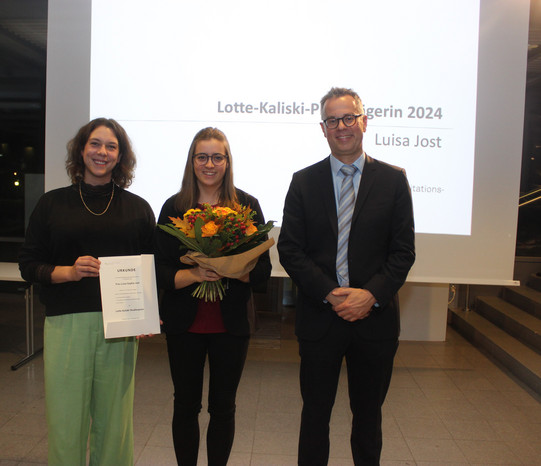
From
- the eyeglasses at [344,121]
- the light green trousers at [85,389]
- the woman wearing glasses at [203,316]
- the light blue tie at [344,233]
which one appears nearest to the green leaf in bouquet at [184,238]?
the woman wearing glasses at [203,316]

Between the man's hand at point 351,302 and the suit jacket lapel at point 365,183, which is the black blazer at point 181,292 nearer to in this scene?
the man's hand at point 351,302

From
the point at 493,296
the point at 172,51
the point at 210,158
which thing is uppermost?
the point at 172,51

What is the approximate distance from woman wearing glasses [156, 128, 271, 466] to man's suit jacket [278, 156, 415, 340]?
184mm

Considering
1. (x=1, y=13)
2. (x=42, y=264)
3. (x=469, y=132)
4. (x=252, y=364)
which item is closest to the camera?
(x=42, y=264)

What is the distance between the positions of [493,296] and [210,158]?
5231 millimetres

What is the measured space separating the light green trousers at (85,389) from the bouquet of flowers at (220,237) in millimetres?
485

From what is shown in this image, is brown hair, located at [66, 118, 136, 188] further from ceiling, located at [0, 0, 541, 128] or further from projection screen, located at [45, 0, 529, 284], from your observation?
ceiling, located at [0, 0, 541, 128]

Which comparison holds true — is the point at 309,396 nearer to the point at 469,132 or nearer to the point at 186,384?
the point at 186,384

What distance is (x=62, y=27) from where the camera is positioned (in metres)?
3.11

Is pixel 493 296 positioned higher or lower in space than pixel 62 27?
lower

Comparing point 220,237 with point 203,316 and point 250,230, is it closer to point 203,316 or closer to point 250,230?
point 250,230

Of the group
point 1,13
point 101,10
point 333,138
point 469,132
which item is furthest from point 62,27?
point 1,13

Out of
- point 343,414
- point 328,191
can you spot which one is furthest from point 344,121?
point 343,414

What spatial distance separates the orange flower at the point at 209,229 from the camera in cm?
150
